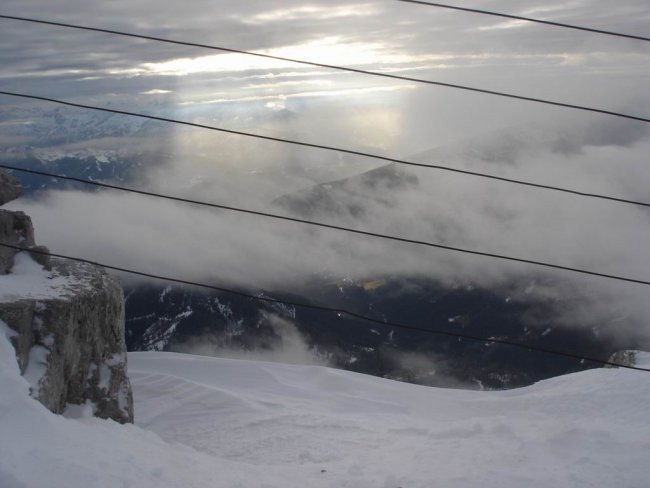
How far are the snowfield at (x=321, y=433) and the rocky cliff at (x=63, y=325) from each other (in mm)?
535

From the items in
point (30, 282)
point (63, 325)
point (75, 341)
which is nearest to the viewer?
point (63, 325)

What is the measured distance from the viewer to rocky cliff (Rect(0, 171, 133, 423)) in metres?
10.4

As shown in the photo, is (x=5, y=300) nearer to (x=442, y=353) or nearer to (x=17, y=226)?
(x=17, y=226)

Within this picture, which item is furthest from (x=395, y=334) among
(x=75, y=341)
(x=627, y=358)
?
(x=75, y=341)

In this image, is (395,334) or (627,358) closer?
(627,358)

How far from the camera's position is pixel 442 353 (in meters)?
120

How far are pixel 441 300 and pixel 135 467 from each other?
152237 millimetres

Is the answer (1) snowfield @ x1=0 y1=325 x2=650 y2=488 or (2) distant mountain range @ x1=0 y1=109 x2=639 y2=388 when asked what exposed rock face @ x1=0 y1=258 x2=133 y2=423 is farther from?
(2) distant mountain range @ x1=0 y1=109 x2=639 y2=388

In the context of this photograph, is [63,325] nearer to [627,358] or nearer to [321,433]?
[321,433]

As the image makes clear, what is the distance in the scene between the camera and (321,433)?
50.5 feet

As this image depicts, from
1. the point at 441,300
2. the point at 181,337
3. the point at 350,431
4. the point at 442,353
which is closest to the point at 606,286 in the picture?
the point at 441,300

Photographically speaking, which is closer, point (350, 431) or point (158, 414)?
point (350, 431)

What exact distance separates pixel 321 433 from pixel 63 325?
6.70 m

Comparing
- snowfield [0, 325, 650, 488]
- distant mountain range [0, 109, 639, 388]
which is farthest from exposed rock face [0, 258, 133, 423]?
distant mountain range [0, 109, 639, 388]
